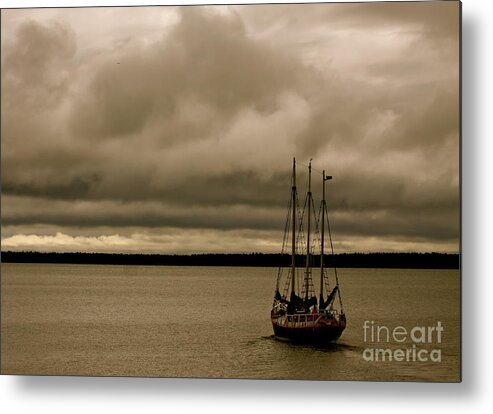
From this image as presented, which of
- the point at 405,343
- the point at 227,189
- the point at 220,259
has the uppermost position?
the point at 227,189

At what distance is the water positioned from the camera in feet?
17.4

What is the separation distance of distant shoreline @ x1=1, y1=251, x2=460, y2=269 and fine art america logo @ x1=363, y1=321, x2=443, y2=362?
35 cm

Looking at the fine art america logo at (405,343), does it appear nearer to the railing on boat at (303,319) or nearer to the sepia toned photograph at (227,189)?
the sepia toned photograph at (227,189)

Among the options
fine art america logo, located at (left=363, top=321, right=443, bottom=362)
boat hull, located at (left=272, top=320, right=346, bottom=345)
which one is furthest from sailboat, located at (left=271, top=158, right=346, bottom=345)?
fine art america logo, located at (left=363, top=321, right=443, bottom=362)

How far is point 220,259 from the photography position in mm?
5570

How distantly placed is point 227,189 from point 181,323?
2.67ft

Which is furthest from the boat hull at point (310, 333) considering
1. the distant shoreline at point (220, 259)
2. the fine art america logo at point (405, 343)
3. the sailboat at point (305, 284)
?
the distant shoreline at point (220, 259)

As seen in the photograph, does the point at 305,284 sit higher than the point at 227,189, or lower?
lower

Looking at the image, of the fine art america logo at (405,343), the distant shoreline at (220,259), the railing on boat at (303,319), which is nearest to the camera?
the fine art america logo at (405,343)

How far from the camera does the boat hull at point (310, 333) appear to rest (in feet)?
18.0

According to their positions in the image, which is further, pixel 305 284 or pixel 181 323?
pixel 305 284

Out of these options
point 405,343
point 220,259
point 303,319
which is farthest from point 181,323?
point 405,343

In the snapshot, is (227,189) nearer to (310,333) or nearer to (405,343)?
(310,333)

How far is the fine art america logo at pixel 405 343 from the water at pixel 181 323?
2 centimetres
